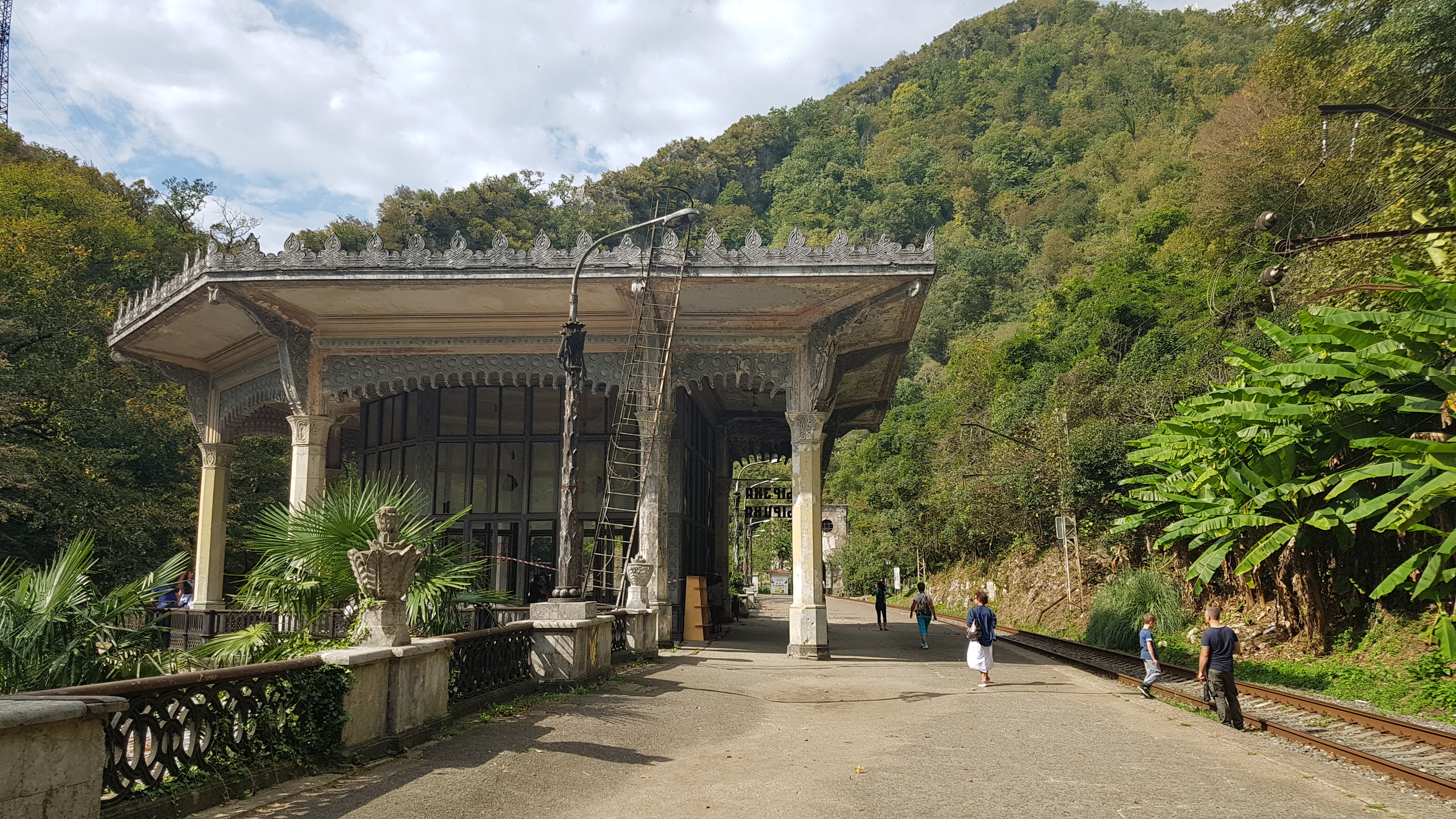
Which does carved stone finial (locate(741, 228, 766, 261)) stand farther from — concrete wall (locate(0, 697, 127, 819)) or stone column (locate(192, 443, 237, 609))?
stone column (locate(192, 443, 237, 609))

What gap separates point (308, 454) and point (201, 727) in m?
14.1

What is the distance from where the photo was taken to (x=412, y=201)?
6344 cm

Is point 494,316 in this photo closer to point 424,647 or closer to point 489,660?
point 489,660

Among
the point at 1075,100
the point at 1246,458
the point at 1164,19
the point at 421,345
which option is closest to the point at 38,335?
the point at 421,345

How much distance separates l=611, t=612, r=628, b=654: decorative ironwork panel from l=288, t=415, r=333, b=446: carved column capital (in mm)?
8095

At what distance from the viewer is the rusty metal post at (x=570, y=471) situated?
489 inches

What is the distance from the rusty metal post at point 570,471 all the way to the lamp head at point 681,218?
5.92 ft

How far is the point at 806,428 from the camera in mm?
18500

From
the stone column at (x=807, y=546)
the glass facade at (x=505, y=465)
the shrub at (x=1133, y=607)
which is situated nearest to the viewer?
the stone column at (x=807, y=546)

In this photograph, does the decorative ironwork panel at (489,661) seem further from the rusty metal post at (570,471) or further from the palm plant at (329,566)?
the rusty metal post at (570,471)

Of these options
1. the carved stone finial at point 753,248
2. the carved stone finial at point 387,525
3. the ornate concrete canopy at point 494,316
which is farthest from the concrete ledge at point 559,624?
the carved stone finial at point 753,248

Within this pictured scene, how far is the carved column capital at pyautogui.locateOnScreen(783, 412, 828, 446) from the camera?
18422 mm

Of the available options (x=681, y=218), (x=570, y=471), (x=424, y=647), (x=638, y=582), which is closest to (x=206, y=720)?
(x=424, y=647)

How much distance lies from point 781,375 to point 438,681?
1140cm
